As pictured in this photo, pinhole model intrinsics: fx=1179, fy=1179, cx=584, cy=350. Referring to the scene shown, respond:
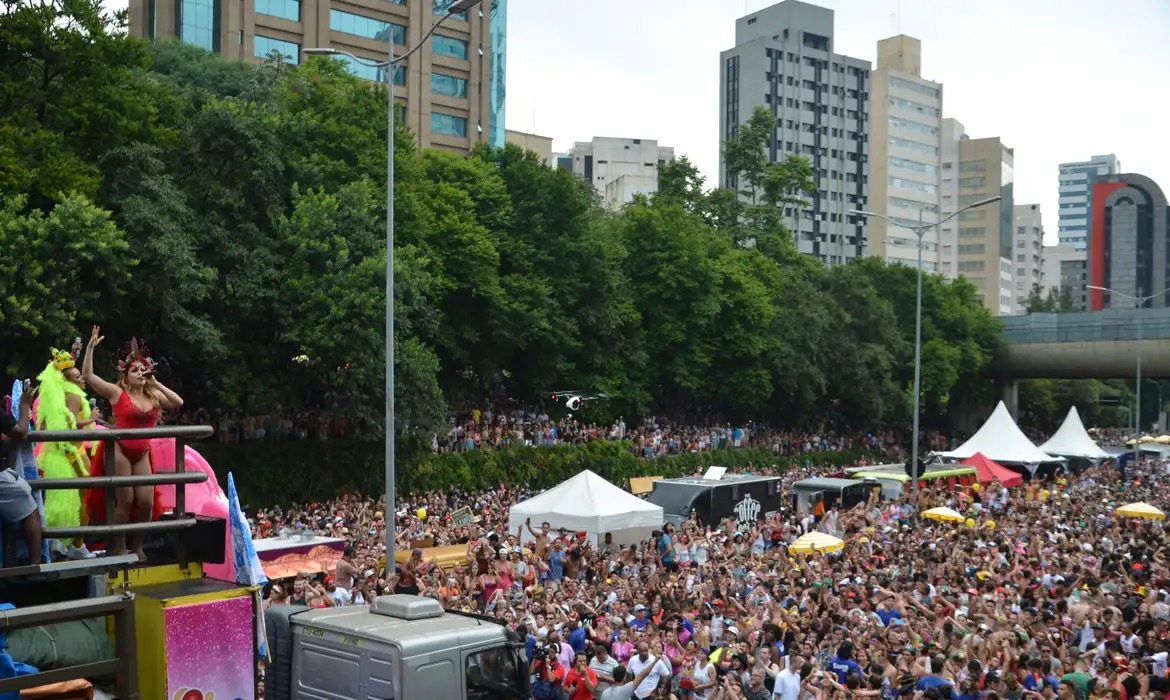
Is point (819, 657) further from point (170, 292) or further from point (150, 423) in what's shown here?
point (170, 292)

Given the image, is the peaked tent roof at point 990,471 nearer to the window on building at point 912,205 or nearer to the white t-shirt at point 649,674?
the white t-shirt at point 649,674

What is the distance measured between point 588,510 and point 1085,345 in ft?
161

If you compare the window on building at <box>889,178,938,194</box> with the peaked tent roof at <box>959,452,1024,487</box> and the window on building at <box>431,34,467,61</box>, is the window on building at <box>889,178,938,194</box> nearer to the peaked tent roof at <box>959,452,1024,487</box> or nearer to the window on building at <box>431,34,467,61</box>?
the window on building at <box>431,34,467,61</box>

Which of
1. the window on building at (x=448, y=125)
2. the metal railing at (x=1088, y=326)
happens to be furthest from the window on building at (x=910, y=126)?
the window on building at (x=448, y=125)

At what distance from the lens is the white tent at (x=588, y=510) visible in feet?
78.5

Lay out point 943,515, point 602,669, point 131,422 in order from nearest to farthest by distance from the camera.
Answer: point 131,422 → point 602,669 → point 943,515

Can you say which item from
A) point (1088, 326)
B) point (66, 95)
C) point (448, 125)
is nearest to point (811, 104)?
point (448, 125)

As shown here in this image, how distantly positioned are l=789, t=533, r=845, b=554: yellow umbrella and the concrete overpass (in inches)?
1767

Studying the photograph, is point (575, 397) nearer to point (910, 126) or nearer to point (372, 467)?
point (372, 467)

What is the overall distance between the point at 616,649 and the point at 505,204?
101 ft

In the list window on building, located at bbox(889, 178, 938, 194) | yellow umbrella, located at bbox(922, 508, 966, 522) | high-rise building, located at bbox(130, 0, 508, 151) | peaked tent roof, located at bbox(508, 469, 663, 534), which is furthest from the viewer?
window on building, located at bbox(889, 178, 938, 194)

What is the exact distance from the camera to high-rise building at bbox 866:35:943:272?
127m

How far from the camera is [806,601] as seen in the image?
16656 mm

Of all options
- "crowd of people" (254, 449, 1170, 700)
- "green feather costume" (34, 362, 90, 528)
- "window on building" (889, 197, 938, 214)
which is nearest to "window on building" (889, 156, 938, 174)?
"window on building" (889, 197, 938, 214)
